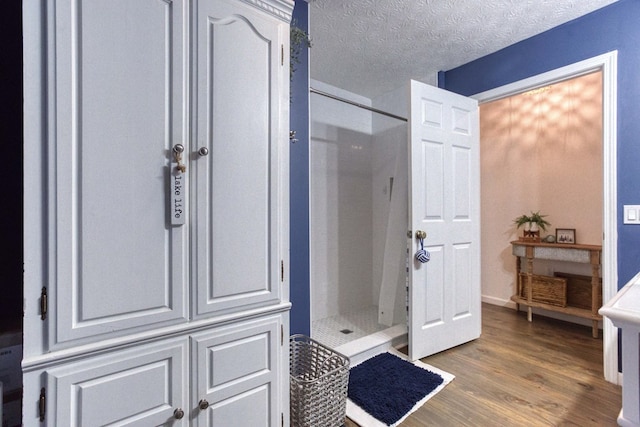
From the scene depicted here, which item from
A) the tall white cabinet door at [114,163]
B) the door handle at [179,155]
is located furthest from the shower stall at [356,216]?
the door handle at [179,155]

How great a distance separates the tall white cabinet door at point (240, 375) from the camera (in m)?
1.00

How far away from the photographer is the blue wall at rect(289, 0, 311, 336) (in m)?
1.86

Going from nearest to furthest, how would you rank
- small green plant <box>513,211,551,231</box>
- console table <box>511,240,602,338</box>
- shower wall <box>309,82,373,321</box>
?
console table <box>511,240,602,338</box>
shower wall <box>309,82,373,321</box>
small green plant <box>513,211,551,231</box>

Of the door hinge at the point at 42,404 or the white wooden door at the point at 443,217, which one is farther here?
the white wooden door at the point at 443,217

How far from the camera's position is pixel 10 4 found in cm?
104

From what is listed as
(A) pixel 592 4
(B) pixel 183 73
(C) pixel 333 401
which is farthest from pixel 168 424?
(A) pixel 592 4

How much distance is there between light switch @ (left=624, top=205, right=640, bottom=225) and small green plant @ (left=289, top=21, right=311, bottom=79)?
2.26 metres

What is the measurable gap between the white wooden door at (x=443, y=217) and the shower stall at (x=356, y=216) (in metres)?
0.37

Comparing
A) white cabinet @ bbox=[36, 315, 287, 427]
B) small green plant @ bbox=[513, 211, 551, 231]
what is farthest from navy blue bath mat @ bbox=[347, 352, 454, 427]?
small green plant @ bbox=[513, 211, 551, 231]

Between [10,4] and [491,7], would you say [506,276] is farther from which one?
[10,4]

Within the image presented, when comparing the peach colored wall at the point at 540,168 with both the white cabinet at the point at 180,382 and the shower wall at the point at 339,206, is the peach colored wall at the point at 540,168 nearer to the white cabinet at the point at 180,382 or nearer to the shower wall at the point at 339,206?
the shower wall at the point at 339,206

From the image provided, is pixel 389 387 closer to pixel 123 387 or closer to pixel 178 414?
pixel 178 414

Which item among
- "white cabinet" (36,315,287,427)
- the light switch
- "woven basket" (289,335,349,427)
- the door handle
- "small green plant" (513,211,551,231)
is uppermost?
the door handle

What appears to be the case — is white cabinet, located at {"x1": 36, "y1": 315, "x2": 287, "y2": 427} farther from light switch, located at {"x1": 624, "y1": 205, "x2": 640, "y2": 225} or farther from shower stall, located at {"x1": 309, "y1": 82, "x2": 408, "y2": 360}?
light switch, located at {"x1": 624, "y1": 205, "x2": 640, "y2": 225}
